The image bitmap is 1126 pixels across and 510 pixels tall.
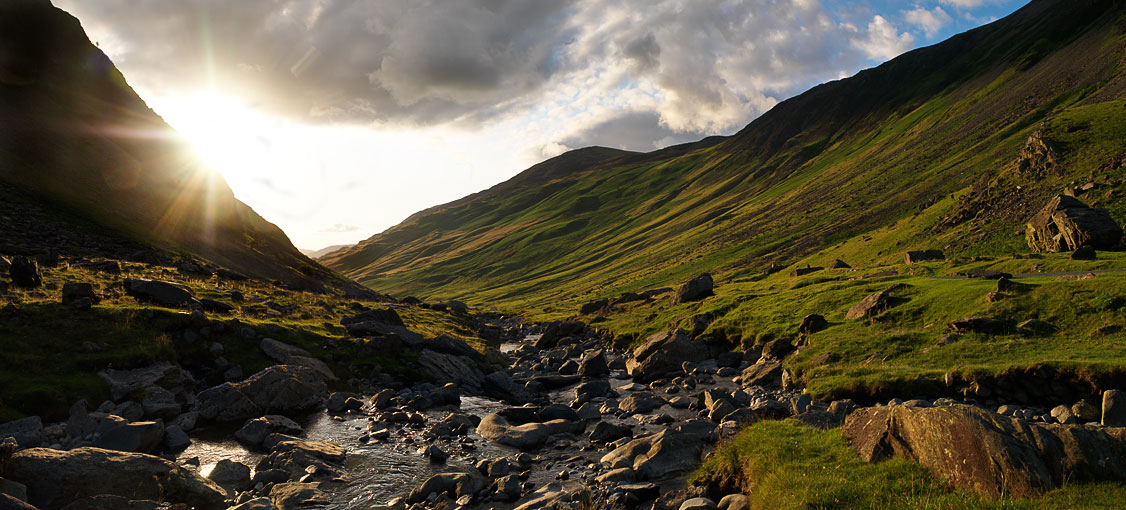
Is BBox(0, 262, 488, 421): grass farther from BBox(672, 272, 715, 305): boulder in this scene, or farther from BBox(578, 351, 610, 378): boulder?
BBox(672, 272, 715, 305): boulder

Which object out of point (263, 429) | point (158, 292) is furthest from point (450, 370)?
point (158, 292)

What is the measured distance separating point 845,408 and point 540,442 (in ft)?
54.1

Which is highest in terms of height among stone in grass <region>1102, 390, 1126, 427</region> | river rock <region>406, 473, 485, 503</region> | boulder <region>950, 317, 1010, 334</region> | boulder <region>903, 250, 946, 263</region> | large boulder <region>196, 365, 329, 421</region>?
large boulder <region>196, 365, 329, 421</region>

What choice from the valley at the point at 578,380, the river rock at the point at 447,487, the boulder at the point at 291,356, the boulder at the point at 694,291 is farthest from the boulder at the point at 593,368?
the boulder at the point at 694,291

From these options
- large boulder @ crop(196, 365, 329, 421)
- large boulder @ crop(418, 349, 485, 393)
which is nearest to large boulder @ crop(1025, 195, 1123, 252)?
large boulder @ crop(418, 349, 485, 393)

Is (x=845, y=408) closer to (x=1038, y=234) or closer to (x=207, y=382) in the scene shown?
(x=207, y=382)

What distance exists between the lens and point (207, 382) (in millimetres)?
31750

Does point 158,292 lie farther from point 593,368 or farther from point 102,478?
point 593,368

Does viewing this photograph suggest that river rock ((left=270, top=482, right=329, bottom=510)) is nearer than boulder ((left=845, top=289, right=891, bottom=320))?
Yes

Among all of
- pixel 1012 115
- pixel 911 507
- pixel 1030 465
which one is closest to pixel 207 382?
pixel 911 507

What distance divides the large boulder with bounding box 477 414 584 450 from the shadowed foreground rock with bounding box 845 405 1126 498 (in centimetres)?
1787

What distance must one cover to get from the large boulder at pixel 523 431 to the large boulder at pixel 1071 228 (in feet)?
182

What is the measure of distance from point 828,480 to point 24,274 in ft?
165

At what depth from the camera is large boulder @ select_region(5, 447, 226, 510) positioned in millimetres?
16094
